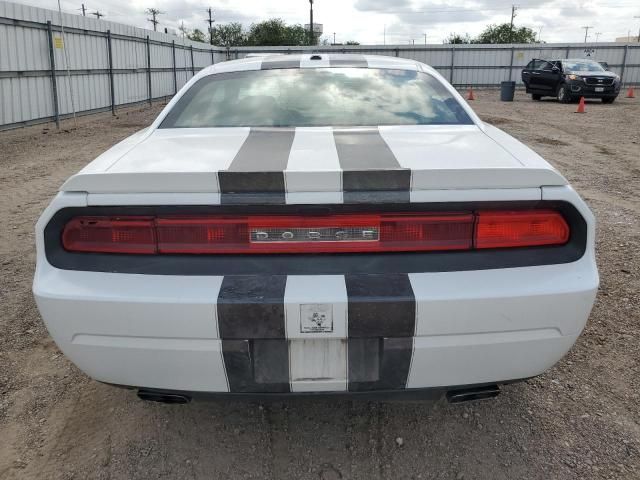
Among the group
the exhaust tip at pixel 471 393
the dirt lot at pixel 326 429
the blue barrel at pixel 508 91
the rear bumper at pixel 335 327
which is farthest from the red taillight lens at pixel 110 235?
the blue barrel at pixel 508 91

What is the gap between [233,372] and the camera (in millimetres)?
1907

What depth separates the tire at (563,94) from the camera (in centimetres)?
2085

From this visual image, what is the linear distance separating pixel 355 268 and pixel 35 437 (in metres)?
1.58

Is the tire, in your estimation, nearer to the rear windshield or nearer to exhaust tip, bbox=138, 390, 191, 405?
the rear windshield

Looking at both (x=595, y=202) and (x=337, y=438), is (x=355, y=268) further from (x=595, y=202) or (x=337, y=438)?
(x=595, y=202)

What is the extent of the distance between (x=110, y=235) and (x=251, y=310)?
23.1 inches

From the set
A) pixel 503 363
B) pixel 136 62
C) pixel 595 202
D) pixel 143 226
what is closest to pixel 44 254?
pixel 143 226

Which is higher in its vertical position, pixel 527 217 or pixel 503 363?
pixel 527 217

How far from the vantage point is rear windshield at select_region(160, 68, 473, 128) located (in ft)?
9.45

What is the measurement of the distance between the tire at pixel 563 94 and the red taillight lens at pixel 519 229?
2114 centimetres

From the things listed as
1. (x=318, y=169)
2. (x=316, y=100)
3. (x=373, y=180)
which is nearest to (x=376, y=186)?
(x=373, y=180)

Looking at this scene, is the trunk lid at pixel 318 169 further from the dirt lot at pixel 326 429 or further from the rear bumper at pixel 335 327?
the dirt lot at pixel 326 429

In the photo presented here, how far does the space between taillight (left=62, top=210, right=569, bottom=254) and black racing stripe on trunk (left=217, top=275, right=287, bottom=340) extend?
0.51 ft

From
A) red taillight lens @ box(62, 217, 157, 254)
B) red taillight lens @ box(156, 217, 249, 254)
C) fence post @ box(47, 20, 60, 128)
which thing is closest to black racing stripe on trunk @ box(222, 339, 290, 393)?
red taillight lens @ box(156, 217, 249, 254)
